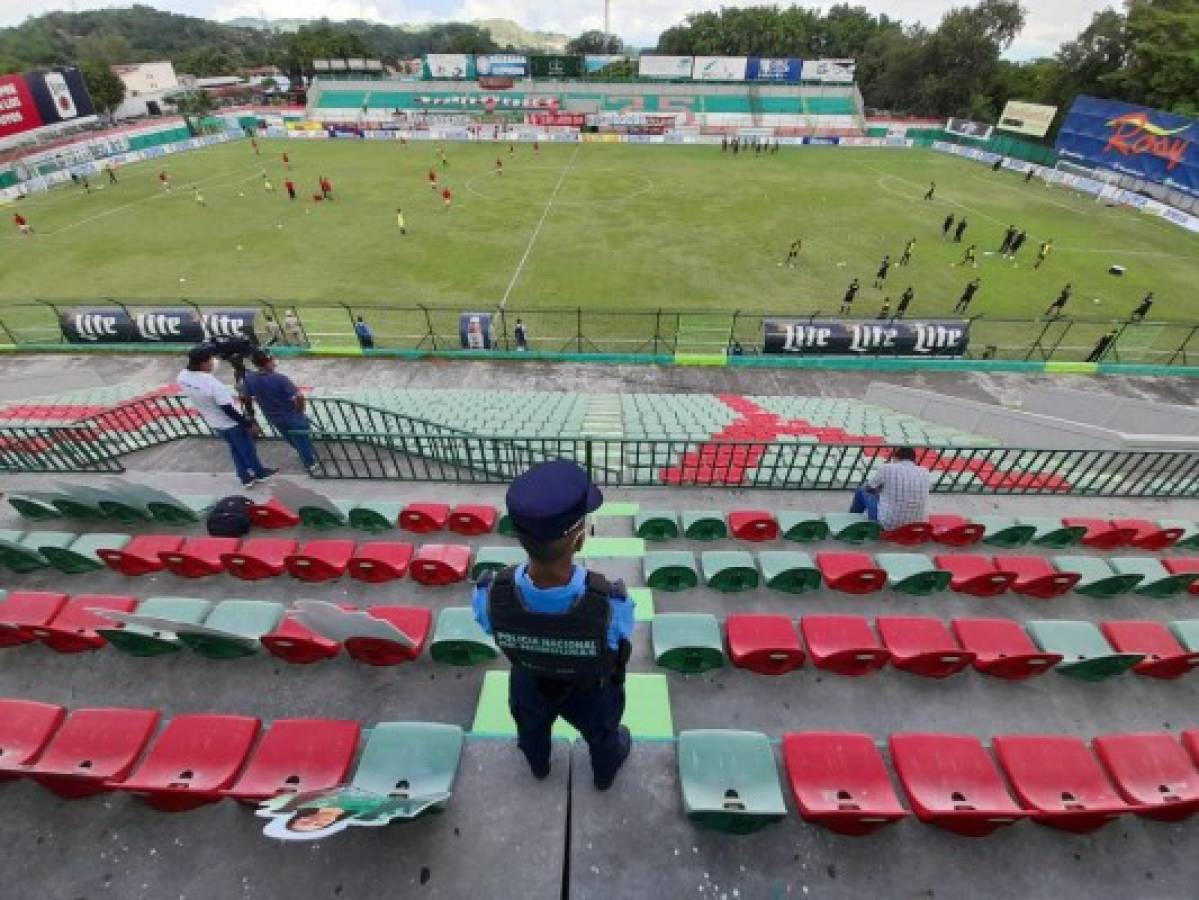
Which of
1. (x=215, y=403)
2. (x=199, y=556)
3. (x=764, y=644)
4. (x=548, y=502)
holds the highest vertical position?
(x=548, y=502)

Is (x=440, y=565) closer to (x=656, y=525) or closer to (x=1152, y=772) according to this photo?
(x=656, y=525)

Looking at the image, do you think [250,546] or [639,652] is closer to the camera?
[639,652]

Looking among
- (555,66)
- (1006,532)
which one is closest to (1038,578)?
(1006,532)

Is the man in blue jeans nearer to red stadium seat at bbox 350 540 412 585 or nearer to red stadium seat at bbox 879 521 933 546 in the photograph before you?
red stadium seat at bbox 350 540 412 585

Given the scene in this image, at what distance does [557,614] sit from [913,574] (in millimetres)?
4843

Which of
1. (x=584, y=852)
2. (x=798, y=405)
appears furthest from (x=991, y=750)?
(x=798, y=405)

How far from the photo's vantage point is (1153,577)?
6.61m

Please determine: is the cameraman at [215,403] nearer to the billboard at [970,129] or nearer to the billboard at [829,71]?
the billboard at [970,129]

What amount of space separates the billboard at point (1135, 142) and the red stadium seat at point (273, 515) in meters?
55.2

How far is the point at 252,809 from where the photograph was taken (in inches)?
170

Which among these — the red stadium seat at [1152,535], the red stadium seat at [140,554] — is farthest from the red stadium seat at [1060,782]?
the red stadium seat at [140,554]

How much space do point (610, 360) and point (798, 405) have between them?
708 cm

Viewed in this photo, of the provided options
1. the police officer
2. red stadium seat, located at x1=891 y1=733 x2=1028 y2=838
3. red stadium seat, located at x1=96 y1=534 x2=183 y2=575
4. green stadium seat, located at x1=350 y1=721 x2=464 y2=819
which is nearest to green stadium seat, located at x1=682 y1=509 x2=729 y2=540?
red stadium seat, located at x1=891 y1=733 x2=1028 y2=838

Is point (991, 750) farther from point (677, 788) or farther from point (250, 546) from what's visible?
point (250, 546)
